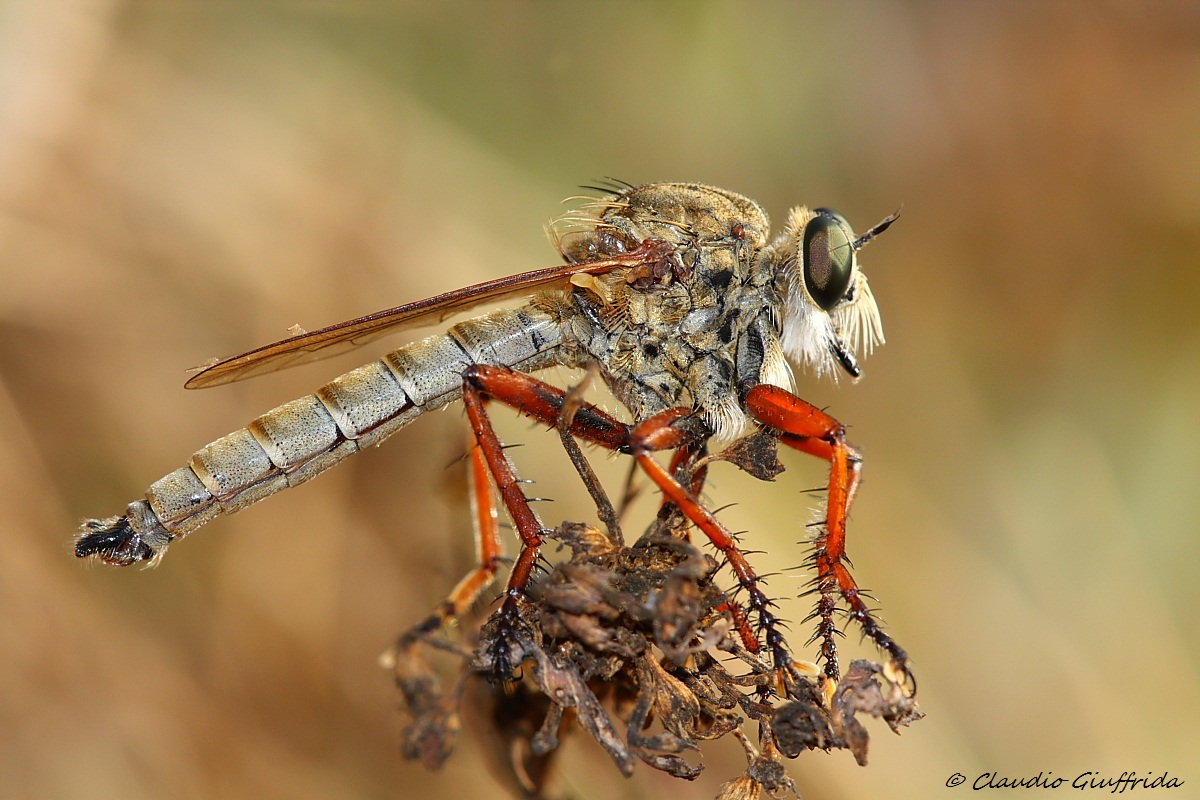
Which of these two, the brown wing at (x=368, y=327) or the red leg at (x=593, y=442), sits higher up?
the brown wing at (x=368, y=327)

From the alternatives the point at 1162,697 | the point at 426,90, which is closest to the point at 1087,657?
the point at 1162,697

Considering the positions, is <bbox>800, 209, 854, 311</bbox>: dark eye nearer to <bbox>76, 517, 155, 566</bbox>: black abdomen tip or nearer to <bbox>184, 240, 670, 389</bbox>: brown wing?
<bbox>184, 240, 670, 389</bbox>: brown wing

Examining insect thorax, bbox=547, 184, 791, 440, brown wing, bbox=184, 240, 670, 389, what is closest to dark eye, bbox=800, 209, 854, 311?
insect thorax, bbox=547, 184, 791, 440

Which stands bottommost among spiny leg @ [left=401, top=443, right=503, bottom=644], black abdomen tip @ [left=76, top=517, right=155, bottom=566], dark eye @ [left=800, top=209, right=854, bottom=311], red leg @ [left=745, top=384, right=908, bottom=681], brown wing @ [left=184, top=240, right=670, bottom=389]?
red leg @ [left=745, top=384, right=908, bottom=681]

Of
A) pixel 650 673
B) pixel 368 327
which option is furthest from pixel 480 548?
pixel 650 673

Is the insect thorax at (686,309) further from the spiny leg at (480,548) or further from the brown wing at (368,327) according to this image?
the spiny leg at (480,548)

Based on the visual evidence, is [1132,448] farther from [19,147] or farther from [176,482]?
[19,147]

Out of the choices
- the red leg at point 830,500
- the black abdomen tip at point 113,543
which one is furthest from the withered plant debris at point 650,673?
the black abdomen tip at point 113,543
